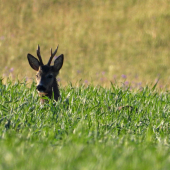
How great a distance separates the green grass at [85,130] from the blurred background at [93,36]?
4604 millimetres

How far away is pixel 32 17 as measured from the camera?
17.6 m

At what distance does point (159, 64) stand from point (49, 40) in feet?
12.9

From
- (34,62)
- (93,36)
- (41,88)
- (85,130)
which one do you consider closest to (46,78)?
(41,88)

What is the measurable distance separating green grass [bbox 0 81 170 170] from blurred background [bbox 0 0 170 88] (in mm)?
4604

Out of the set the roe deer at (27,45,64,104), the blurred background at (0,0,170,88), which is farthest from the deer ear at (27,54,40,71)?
the blurred background at (0,0,170,88)

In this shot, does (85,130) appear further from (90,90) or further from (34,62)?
(34,62)

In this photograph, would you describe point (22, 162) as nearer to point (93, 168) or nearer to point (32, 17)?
point (93, 168)

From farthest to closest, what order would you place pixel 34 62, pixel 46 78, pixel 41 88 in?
pixel 34 62
pixel 46 78
pixel 41 88

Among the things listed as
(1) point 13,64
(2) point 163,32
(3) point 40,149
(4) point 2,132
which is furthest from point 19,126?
(2) point 163,32

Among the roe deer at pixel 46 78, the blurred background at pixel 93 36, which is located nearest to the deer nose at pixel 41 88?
the roe deer at pixel 46 78

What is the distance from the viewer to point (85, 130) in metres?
5.34

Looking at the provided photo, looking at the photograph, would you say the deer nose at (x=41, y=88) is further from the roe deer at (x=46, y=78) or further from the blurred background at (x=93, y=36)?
the blurred background at (x=93, y=36)

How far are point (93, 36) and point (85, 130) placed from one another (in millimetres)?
11101

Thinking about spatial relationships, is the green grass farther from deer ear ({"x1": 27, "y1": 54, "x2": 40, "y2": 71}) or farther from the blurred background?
the blurred background
